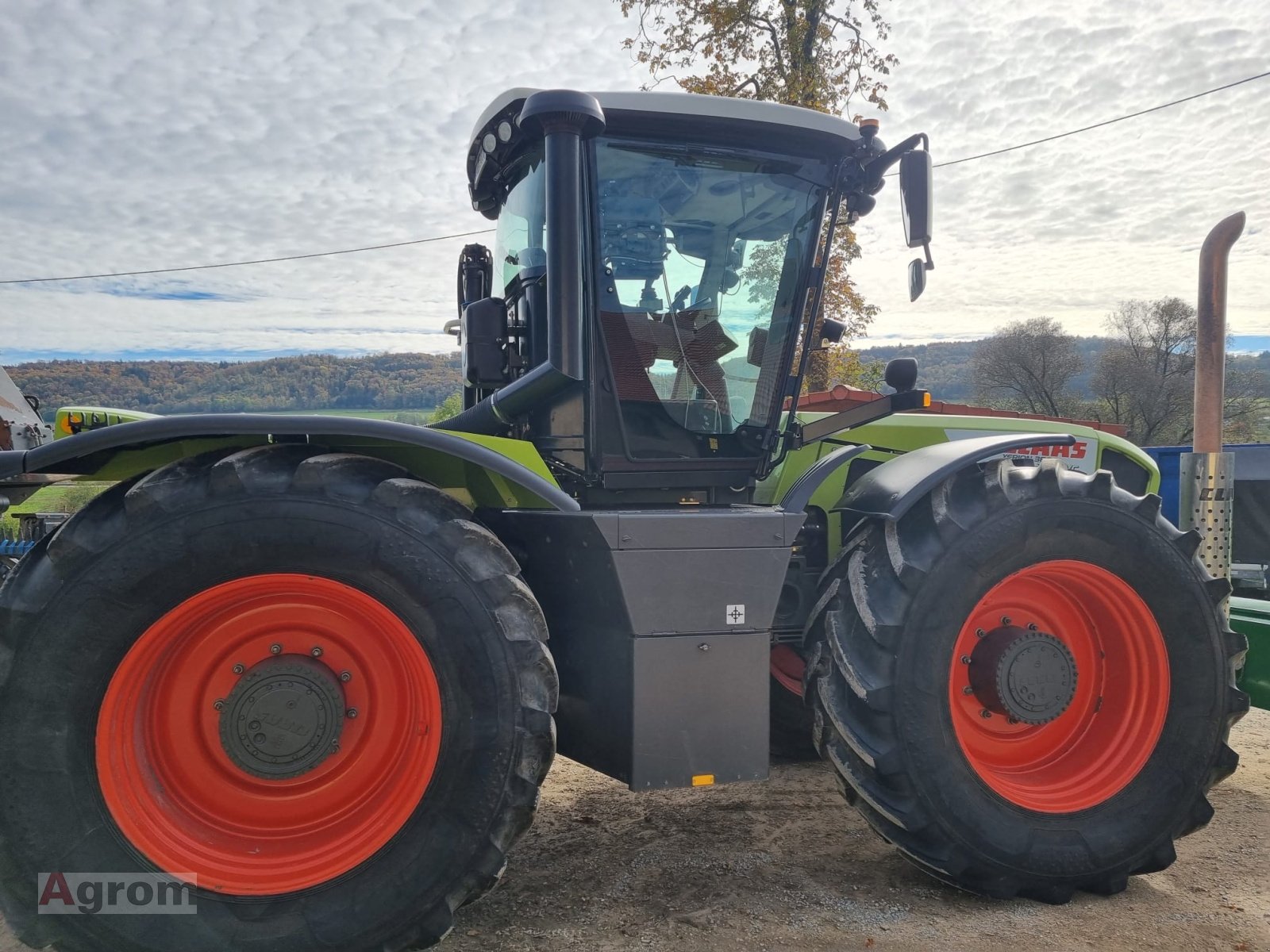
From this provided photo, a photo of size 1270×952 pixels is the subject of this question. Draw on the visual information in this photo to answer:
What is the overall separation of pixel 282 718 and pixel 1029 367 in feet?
152

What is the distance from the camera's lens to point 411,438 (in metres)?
2.51

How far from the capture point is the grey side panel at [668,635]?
270 cm

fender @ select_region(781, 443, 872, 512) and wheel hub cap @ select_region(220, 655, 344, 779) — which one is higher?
fender @ select_region(781, 443, 872, 512)

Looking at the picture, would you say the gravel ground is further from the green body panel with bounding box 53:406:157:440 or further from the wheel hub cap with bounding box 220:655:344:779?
the green body panel with bounding box 53:406:157:440

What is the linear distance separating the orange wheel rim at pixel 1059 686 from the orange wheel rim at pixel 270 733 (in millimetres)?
1821

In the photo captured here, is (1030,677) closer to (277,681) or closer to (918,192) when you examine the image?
(918,192)

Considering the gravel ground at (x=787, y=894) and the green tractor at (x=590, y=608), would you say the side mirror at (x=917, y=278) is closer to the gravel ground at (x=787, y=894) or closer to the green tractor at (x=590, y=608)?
the green tractor at (x=590, y=608)

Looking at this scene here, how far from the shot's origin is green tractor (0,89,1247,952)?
230 centimetres

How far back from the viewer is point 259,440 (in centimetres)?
267

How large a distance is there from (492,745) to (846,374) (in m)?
15.0

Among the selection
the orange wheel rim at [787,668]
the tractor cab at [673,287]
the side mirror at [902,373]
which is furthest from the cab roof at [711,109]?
the orange wheel rim at [787,668]

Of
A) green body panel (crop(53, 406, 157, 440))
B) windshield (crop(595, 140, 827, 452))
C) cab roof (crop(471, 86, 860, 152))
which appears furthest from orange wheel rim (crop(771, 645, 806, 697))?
green body panel (crop(53, 406, 157, 440))

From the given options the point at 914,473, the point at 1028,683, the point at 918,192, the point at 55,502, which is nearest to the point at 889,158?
the point at 918,192

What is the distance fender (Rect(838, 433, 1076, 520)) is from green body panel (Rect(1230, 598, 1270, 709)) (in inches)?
58.5
